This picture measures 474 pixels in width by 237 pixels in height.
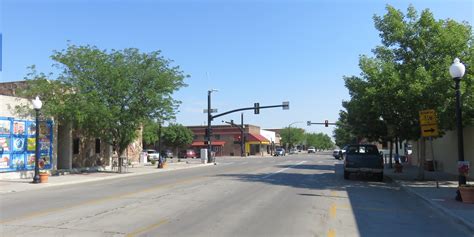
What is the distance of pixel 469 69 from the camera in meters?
20.9

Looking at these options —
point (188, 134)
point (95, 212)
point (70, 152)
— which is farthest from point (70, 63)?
point (188, 134)

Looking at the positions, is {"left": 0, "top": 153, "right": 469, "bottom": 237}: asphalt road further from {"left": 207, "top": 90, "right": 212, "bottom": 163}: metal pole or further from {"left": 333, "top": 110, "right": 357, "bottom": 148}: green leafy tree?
{"left": 207, "top": 90, "right": 212, "bottom": 163}: metal pole

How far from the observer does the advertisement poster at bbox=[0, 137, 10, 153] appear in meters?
26.2

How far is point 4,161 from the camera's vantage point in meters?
26.6

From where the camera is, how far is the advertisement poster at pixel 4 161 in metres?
26.4

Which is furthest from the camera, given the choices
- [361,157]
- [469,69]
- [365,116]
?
[365,116]

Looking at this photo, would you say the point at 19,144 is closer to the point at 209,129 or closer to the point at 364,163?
the point at 364,163

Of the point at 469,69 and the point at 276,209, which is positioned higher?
the point at 469,69

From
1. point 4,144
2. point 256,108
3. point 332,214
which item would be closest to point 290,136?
point 256,108

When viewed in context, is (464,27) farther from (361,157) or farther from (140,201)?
(140,201)

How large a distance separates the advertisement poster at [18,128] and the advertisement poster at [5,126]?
1.35 feet

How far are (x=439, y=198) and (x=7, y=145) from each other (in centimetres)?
2142

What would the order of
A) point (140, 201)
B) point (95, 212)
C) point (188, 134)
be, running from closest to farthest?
point (95, 212) < point (140, 201) < point (188, 134)

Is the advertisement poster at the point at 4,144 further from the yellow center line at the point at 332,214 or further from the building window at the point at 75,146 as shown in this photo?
the yellow center line at the point at 332,214
